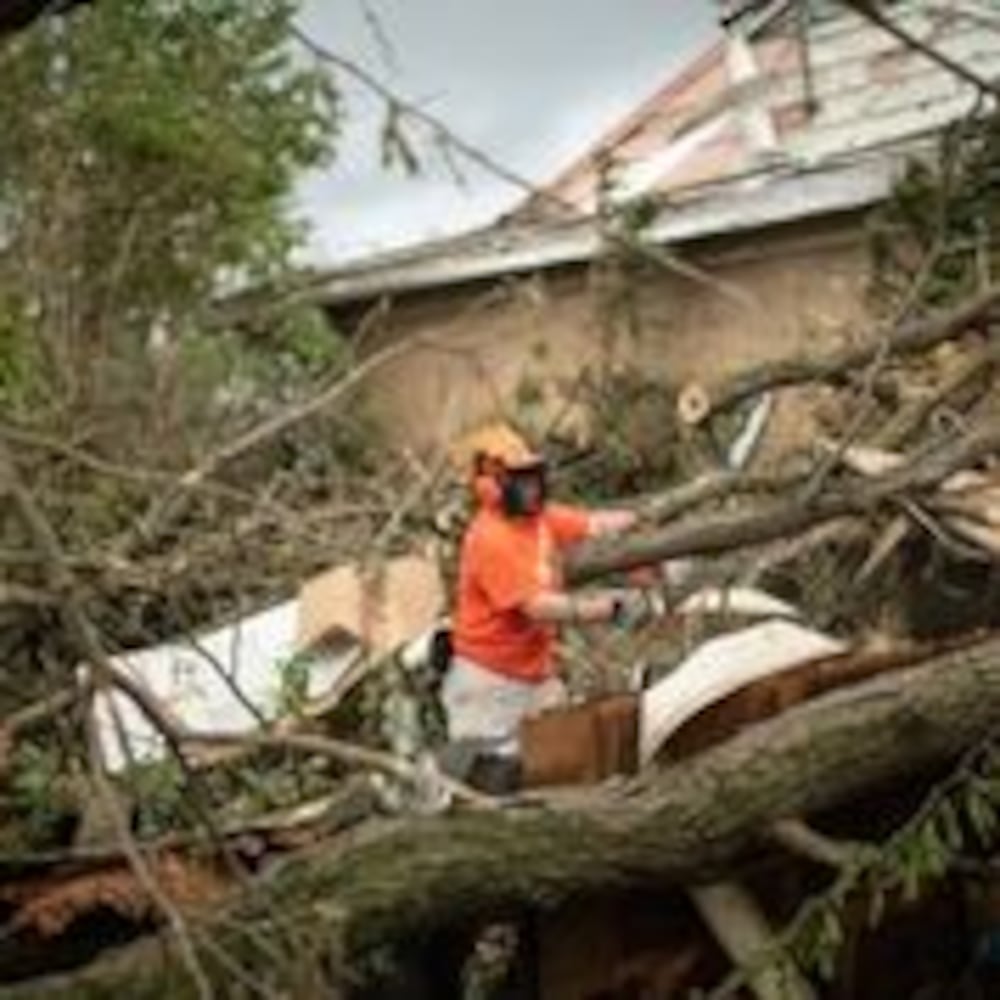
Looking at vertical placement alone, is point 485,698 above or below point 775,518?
below

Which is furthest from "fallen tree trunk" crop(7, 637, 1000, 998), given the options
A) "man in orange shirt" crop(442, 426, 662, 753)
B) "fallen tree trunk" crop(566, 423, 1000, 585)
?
"man in orange shirt" crop(442, 426, 662, 753)

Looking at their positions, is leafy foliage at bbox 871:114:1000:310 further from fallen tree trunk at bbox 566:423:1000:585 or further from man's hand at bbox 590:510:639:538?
man's hand at bbox 590:510:639:538

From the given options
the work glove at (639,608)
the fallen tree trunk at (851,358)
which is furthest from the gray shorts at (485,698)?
the fallen tree trunk at (851,358)

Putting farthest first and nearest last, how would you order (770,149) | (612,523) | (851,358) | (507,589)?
(770,149)
(851,358)
(612,523)
(507,589)

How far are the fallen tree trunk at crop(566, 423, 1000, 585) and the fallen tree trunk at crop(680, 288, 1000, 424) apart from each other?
0.43 m

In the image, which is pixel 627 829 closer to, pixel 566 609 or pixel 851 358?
pixel 566 609

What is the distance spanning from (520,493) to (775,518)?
0.82 m

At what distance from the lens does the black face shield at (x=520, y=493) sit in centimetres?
830

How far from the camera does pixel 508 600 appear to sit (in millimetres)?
8109

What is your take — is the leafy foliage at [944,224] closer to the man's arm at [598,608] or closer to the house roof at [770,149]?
the house roof at [770,149]

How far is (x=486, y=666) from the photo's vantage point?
822 cm

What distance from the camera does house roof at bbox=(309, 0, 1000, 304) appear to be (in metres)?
14.9

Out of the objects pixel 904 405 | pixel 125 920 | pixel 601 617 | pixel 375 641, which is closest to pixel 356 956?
pixel 125 920

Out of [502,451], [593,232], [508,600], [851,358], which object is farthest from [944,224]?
[593,232]
